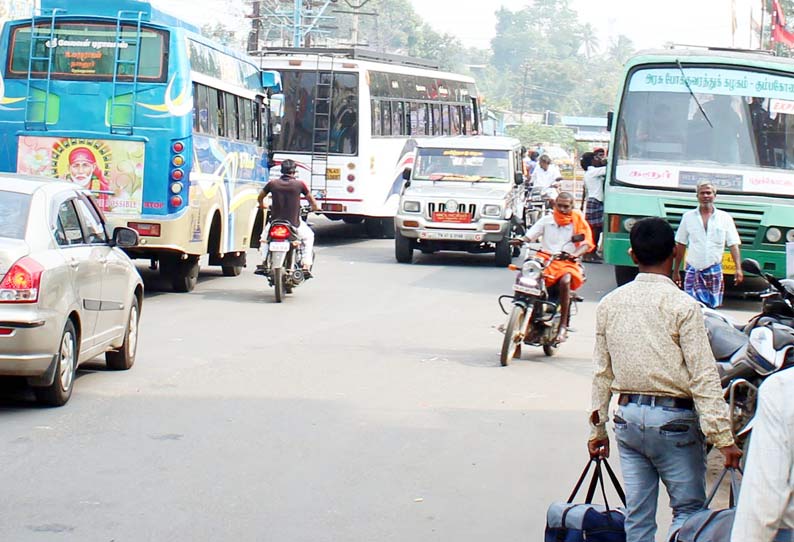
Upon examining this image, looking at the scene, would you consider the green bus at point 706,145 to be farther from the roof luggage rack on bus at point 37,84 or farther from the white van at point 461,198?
the roof luggage rack on bus at point 37,84

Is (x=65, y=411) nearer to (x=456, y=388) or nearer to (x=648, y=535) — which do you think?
(x=456, y=388)

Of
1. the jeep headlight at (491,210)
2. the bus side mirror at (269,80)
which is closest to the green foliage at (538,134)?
the jeep headlight at (491,210)

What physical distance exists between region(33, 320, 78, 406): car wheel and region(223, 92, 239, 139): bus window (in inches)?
365

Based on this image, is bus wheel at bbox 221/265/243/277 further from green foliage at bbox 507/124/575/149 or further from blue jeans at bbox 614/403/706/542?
green foliage at bbox 507/124/575/149

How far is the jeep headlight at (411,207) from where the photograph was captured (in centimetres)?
2273

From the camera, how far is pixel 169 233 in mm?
15445

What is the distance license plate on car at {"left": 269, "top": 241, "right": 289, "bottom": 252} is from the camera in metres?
16.1

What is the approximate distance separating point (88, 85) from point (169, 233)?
198cm

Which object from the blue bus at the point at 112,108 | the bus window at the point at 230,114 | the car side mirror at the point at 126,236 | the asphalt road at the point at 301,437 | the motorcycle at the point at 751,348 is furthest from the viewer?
the bus window at the point at 230,114

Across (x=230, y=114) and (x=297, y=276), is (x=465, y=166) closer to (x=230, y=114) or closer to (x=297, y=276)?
(x=230, y=114)

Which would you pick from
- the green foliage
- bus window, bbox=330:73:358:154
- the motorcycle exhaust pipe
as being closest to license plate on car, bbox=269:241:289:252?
the motorcycle exhaust pipe

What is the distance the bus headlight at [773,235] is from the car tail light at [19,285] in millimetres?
11143

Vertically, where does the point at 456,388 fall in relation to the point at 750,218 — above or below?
below

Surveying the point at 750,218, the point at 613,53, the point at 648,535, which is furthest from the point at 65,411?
the point at 613,53
